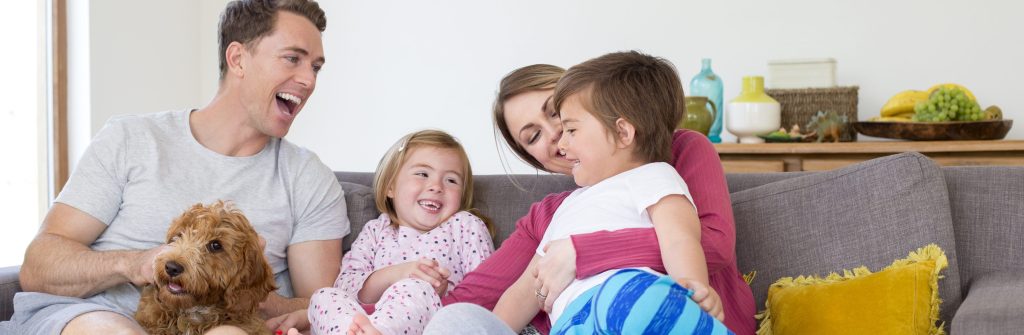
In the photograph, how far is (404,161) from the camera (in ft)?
8.36

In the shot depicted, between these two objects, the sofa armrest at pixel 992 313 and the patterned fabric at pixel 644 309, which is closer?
the patterned fabric at pixel 644 309

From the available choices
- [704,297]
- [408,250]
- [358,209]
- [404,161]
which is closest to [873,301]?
[704,297]

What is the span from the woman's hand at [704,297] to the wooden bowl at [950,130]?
233 cm

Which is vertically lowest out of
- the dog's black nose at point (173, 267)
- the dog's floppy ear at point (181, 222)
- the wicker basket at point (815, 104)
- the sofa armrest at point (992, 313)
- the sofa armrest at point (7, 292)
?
the sofa armrest at point (7, 292)

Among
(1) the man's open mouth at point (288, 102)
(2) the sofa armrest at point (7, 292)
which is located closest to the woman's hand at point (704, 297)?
(1) the man's open mouth at point (288, 102)

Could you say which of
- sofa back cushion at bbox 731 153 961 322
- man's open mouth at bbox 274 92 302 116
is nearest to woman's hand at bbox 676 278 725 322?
sofa back cushion at bbox 731 153 961 322

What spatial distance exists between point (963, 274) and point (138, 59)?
408cm

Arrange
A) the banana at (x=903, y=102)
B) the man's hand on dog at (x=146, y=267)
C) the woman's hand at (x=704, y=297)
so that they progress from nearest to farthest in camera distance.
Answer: the woman's hand at (x=704, y=297), the man's hand on dog at (x=146, y=267), the banana at (x=903, y=102)

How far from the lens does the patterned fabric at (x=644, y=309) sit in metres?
1.45

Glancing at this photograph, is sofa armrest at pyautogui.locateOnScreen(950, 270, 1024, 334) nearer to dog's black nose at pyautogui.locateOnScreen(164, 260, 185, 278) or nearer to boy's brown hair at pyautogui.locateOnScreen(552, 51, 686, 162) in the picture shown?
boy's brown hair at pyautogui.locateOnScreen(552, 51, 686, 162)

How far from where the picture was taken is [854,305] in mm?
1942

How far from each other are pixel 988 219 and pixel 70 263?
6.24 ft

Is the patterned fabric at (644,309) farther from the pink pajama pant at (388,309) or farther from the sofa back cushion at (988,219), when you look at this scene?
the sofa back cushion at (988,219)

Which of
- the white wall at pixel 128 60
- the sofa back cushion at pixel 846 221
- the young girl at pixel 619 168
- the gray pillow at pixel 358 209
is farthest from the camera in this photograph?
the white wall at pixel 128 60
